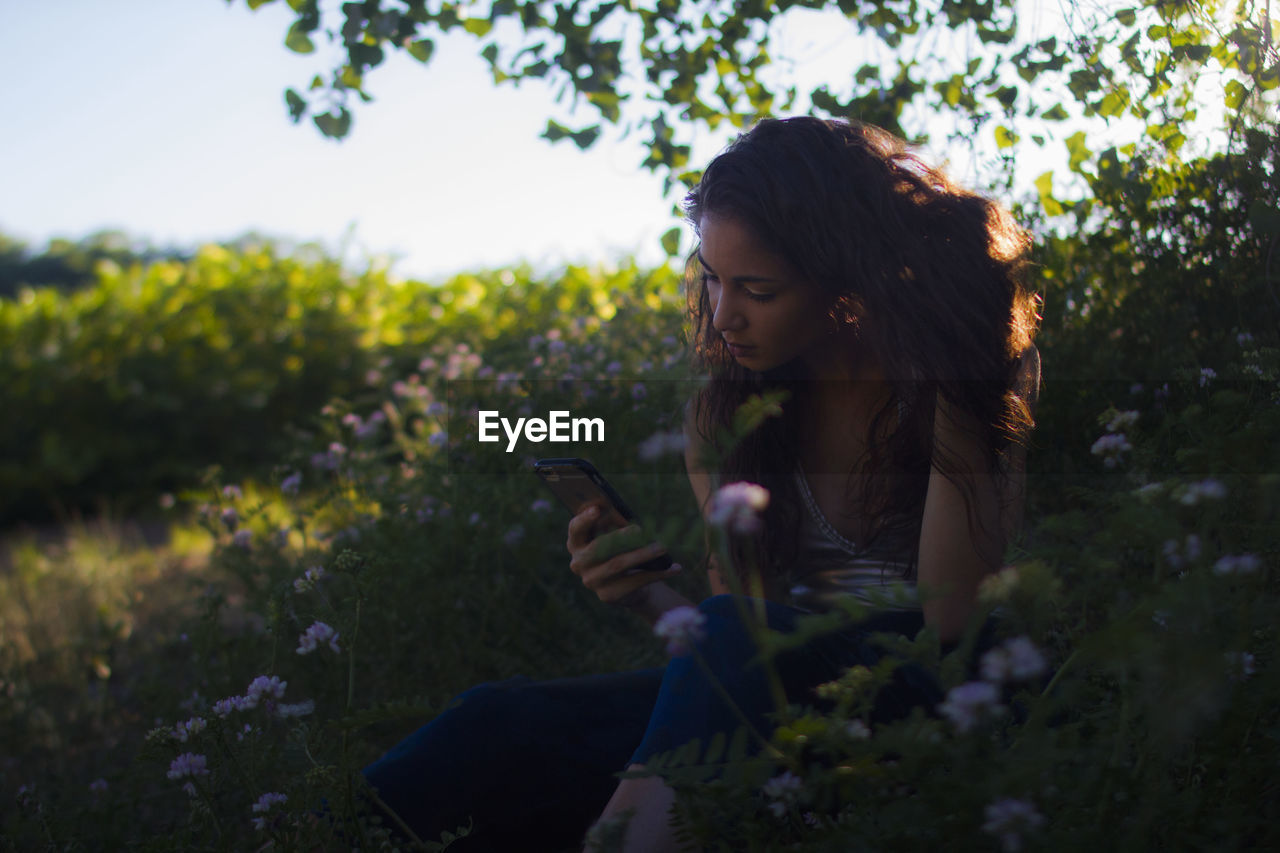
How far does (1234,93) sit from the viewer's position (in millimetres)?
1734

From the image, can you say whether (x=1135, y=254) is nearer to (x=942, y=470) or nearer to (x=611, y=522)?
(x=942, y=470)

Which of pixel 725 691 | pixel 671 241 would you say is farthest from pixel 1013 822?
pixel 671 241

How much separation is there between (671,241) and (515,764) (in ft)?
4.88

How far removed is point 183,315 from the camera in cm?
636

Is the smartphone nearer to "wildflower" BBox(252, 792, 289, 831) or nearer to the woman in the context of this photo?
the woman

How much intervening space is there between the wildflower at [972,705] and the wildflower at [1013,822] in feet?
0.25

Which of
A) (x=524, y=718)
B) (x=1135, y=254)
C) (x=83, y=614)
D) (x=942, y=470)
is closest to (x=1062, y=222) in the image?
(x=1135, y=254)

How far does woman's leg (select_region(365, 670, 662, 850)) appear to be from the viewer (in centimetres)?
167

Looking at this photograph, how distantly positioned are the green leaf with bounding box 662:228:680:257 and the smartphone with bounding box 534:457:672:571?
1.11 m

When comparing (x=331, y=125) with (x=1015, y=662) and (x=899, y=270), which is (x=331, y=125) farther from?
(x=1015, y=662)

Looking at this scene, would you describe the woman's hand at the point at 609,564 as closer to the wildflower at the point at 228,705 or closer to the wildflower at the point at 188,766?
the wildflower at the point at 228,705

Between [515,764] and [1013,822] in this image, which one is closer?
[1013,822]

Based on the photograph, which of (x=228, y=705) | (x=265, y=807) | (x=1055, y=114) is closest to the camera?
(x=265, y=807)

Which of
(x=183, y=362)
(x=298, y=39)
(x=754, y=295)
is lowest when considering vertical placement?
(x=183, y=362)
